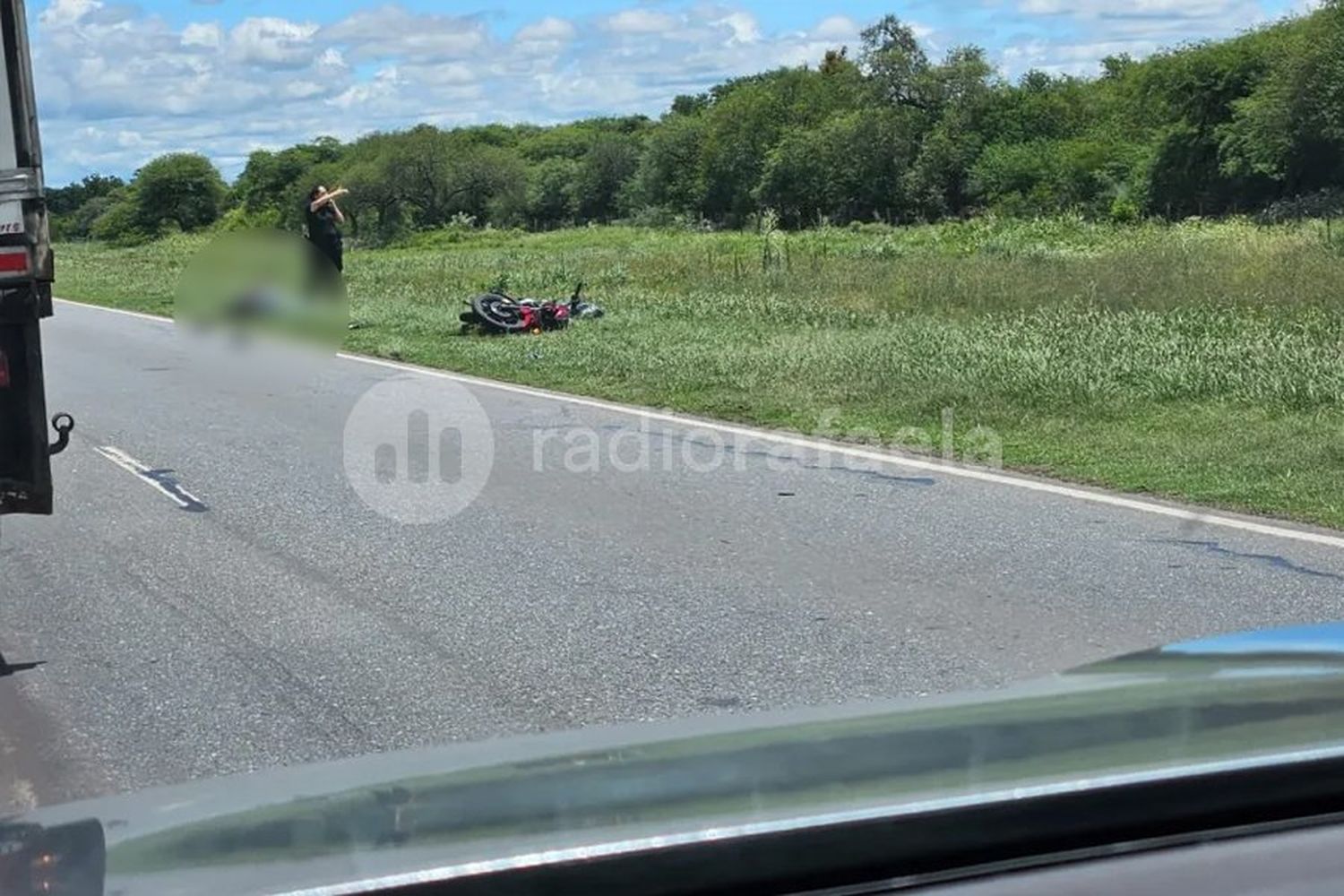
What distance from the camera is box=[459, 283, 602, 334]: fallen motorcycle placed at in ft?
66.0

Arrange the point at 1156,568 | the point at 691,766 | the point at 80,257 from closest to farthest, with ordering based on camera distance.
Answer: the point at 691,766
the point at 1156,568
the point at 80,257

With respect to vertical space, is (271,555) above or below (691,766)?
below

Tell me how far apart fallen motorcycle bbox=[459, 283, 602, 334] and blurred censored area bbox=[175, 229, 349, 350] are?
1939 millimetres

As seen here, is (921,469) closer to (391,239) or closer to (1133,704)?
(1133,704)

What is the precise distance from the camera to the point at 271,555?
331 inches

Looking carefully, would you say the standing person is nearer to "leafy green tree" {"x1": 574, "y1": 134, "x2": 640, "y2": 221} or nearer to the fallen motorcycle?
the fallen motorcycle

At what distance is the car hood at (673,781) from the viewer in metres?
2.00

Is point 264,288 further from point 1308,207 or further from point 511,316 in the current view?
point 1308,207

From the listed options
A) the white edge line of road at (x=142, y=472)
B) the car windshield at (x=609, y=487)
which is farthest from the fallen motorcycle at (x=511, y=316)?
the white edge line of road at (x=142, y=472)

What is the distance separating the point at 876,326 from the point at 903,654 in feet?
41.5

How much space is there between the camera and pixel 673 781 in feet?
7.61

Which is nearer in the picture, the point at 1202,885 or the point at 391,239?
the point at 1202,885

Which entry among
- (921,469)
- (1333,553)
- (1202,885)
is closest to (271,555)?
(921,469)

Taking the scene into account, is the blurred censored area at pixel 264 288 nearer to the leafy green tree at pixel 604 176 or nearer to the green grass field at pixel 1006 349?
the green grass field at pixel 1006 349
